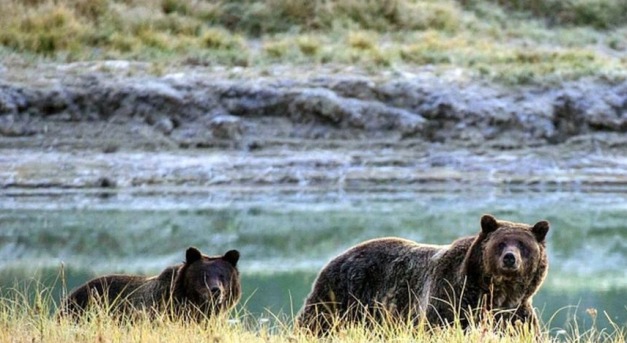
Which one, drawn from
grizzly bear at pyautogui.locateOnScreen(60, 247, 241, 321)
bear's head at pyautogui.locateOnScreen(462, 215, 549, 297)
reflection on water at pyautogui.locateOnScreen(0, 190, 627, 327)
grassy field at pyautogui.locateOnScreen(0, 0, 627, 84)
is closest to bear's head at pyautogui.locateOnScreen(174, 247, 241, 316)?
grizzly bear at pyautogui.locateOnScreen(60, 247, 241, 321)

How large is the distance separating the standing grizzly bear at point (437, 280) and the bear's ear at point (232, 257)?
0.72 m

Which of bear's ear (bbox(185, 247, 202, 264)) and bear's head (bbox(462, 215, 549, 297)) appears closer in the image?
bear's head (bbox(462, 215, 549, 297))

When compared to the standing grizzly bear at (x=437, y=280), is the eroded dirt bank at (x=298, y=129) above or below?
below

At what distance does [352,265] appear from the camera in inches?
341

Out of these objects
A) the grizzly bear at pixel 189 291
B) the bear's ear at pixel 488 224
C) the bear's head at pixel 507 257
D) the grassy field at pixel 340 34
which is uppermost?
the bear's ear at pixel 488 224

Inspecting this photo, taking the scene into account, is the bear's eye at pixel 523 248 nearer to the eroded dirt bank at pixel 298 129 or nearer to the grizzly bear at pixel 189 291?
the grizzly bear at pixel 189 291

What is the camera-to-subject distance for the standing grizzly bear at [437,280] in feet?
25.7

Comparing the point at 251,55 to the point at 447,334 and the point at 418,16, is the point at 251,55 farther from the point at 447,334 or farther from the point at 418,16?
the point at 447,334

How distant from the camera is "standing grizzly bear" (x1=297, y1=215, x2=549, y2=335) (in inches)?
309

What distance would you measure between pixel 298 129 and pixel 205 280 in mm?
14149

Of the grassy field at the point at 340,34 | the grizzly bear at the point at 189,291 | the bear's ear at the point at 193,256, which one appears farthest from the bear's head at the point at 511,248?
the grassy field at the point at 340,34

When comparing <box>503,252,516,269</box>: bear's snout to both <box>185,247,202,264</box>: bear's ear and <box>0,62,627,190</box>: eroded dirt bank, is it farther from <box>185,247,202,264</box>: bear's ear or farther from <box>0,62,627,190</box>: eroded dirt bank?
<box>0,62,627,190</box>: eroded dirt bank

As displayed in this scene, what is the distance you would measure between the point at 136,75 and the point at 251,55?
8.27 ft

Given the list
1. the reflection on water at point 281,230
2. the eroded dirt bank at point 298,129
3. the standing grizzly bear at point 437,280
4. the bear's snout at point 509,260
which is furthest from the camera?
the eroded dirt bank at point 298,129
